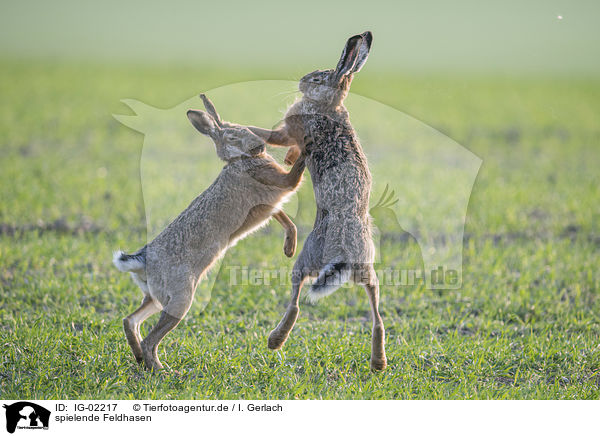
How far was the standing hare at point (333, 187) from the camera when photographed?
4605 millimetres

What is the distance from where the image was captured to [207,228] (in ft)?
16.2

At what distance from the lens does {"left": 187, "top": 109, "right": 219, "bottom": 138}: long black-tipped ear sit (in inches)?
193

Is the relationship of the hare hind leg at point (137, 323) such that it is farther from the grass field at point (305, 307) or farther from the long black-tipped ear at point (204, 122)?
the long black-tipped ear at point (204, 122)

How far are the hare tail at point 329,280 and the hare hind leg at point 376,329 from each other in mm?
195

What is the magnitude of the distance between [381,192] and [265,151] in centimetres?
158

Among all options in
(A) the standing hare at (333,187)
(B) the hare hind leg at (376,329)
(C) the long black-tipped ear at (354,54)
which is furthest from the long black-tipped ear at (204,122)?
(B) the hare hind leg at (376,329)

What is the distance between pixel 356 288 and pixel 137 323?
267cm

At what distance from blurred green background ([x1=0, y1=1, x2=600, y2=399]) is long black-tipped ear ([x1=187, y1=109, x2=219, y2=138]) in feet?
2.08

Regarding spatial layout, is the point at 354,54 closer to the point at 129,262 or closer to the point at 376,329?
the point at 376,329
